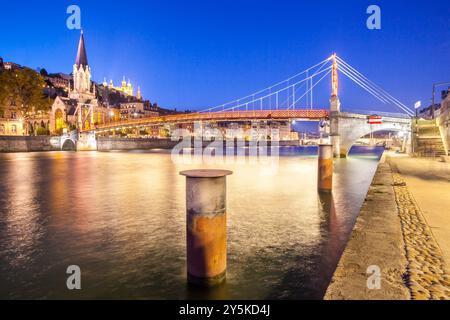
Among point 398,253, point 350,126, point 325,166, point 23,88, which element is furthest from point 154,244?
point 23,88

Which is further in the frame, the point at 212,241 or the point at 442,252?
the point at 442,252

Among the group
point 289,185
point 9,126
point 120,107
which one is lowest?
point 289,185

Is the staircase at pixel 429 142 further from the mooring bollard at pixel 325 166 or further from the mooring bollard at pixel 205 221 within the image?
the mooring bollard at pixel 205 221

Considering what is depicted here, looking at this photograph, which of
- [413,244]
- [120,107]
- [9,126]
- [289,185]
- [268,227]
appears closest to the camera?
[413,244]

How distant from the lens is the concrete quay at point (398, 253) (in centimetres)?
431

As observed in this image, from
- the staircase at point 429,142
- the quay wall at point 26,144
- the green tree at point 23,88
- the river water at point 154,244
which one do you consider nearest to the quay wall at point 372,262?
the river water at point 154,244

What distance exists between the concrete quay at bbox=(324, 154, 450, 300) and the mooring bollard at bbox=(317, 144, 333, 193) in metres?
5.22

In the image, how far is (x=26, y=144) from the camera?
6050cm

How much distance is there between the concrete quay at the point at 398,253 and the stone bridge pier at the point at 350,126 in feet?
128

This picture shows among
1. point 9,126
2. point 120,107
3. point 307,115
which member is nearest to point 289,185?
point 307,115
